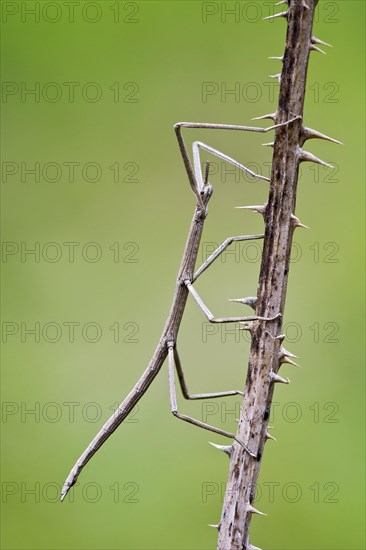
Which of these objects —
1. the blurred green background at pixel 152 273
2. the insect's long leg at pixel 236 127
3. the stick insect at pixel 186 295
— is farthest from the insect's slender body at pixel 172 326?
the blurred green background at pixel 152 273

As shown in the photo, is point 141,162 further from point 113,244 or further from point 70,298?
point 70,298

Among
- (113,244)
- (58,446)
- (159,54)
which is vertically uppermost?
(159,54)

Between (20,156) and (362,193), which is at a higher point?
(20,156)

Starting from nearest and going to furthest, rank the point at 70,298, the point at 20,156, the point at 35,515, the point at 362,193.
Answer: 1. the point at 35,515
2. the point at 362,193
3. the point at 70,298
4. the point at 20,156

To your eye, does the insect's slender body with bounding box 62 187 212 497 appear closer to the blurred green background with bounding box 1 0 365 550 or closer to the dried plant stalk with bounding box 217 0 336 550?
the dried plant stalk with bounding box 217 0 336 550

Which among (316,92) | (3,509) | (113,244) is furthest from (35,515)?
(316,92)

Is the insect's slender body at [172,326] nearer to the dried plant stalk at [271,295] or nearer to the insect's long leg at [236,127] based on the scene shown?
the insect's long leg at [236,127]

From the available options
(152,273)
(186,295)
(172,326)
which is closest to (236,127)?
(186,295)

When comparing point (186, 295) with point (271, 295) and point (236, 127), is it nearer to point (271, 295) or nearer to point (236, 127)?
point (236, 127)
